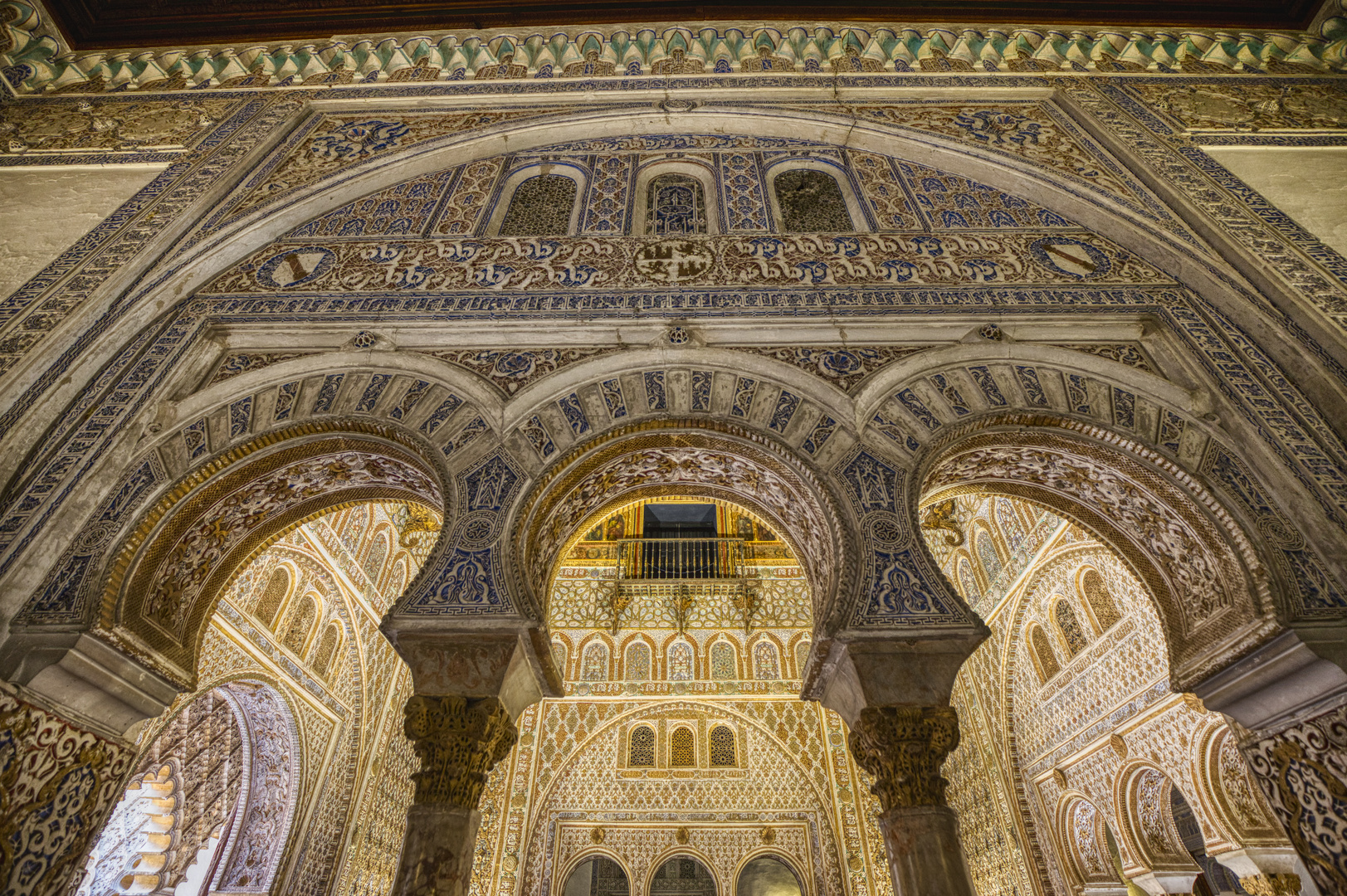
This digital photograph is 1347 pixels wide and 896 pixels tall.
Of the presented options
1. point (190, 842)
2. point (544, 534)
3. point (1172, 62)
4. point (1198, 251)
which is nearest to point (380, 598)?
point (190, 842)

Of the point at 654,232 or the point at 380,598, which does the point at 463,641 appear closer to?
the point at 654,232

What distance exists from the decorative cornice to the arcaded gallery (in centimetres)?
4

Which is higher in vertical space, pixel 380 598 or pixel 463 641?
pixel 380 598

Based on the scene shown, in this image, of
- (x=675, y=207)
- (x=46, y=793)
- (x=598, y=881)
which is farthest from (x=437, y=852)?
(x=598, y=881)

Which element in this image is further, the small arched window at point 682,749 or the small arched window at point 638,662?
the small arched window at point 638,662

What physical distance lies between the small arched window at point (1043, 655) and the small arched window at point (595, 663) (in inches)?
229

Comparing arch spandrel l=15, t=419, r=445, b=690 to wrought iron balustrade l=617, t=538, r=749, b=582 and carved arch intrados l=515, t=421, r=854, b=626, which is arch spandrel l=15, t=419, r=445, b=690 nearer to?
carved arch intrados l=515, t=421, r=854, b=626

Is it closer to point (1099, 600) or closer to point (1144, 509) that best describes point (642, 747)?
point (1099, 600)

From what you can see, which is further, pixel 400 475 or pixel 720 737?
pixel 720 737

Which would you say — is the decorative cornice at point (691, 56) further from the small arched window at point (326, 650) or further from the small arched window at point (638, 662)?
the small arched window at point (638, 662)

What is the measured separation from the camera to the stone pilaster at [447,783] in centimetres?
274

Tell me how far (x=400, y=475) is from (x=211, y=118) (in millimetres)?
4227

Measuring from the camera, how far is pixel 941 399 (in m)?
4.10

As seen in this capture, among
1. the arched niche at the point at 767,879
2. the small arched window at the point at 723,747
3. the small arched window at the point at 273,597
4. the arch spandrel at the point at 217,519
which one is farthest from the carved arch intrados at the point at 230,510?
the arched niche at the point at 767,879
